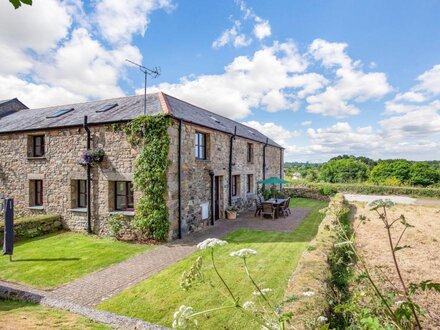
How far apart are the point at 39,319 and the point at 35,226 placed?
769 centimetres

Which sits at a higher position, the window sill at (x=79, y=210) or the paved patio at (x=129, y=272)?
the window sill at (x=79, y=210)

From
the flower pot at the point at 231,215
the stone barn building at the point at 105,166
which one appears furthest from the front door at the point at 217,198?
the flower pot at the point at 231,215

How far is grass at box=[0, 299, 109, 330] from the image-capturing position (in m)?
4.68

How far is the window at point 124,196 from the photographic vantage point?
35.9ft

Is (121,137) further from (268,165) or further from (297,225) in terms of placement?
(268,165)

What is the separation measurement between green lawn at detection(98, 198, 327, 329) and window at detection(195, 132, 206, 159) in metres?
4.86

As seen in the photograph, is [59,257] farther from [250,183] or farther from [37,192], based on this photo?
[250,183]

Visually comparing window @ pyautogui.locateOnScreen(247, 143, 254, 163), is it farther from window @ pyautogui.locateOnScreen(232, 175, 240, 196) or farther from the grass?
the grass

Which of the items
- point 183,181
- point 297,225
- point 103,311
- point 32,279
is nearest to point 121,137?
point 183,181

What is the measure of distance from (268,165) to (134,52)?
1480cm

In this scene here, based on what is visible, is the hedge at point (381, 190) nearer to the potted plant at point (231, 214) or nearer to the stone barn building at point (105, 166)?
the potted plant at point (231, 214)

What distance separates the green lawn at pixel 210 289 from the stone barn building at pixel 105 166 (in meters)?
3.32

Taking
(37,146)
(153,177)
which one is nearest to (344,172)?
(153,177)

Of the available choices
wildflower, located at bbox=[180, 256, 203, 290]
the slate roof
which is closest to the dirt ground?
wildflower, located at bbox=[180, 256, 203, 290]
